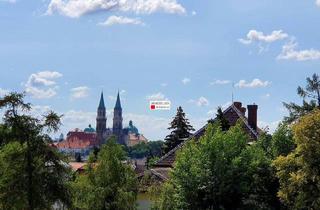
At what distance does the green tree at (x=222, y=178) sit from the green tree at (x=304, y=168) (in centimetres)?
235

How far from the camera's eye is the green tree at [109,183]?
25.3m

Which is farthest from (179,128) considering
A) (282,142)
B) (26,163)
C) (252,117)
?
(26,163)

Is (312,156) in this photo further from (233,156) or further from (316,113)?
(233,156)

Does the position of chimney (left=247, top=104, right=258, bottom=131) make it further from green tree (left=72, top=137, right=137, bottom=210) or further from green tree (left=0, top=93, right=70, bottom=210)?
green tree (left=0, top=93, right=70, bottom=210)

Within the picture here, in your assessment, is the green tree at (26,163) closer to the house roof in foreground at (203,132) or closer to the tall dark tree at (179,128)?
the house roof in foreground at (203,132)

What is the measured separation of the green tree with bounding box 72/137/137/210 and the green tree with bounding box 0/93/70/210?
6.36m

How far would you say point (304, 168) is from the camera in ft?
86.4

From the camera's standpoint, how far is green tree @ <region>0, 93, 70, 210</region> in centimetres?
1798

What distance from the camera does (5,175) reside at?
59.2 ft

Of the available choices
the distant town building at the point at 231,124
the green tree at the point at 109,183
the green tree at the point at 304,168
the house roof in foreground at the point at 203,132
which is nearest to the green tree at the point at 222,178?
the green tree at the point at 304,168

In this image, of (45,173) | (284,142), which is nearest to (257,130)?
(284,142)

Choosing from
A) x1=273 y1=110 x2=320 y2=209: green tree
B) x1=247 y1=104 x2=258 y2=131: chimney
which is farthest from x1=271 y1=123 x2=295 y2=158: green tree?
x1=247 y1=104 x2=258 y2=131: chimney

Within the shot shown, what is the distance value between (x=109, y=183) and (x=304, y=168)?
26.9 ft

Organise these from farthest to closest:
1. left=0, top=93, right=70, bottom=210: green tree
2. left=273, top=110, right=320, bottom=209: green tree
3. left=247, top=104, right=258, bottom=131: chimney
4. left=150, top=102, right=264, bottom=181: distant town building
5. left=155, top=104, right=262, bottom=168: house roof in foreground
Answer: left=247, top=104, right=258, bottom=131: chimney, left=155, top=104, right=262, bottom=168: house roof in foreground, left=150, top=102, right=264, bottom=181: distant town building, left=273, top=110, right=320, bottom=209: green tree, left=0, top=93, right=70, bottom=210: green tree
